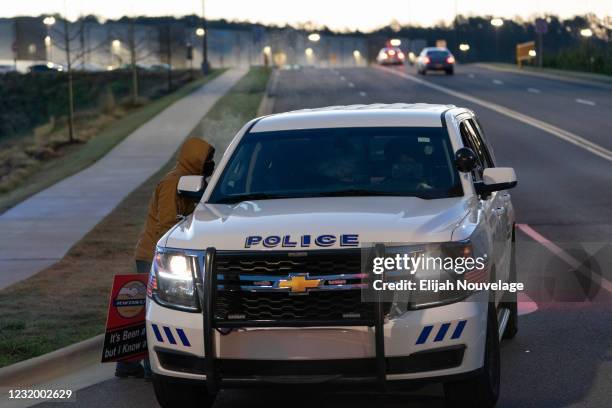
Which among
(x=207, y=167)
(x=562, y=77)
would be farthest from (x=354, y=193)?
(x=562, y=77)

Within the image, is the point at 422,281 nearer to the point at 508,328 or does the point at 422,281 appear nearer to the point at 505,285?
the point at 505,285

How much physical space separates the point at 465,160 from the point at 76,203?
1415 cm

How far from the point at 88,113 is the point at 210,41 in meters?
85.1

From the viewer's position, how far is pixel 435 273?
675 centimetres

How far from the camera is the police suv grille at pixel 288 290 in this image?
6688 millimetres

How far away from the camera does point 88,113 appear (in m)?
52.1

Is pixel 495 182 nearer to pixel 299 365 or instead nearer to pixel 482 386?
pixel 482 386

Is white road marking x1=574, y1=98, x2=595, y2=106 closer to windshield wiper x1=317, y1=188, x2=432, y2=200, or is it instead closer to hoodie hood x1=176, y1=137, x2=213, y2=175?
hoodie hood x1=176, y1=137, x2=213, y2=175

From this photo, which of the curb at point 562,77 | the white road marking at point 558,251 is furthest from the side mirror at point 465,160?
the curb at point 562,77

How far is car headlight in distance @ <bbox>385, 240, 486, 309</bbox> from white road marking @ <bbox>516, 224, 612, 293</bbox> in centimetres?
520

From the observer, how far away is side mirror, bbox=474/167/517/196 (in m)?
8.23

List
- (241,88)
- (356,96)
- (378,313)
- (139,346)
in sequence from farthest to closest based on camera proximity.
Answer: (241,88) → (356,96) → (139,346) → (378,313)

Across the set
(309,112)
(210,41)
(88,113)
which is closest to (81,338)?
(309,112)

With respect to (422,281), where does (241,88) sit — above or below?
below
